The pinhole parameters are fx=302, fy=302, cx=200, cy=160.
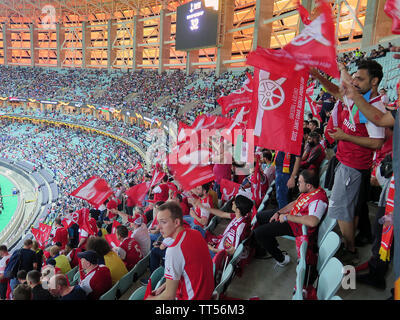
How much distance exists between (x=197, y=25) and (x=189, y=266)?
89.0 feet

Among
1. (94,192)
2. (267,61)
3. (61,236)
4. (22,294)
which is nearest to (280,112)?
(267,61)

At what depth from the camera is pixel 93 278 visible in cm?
318

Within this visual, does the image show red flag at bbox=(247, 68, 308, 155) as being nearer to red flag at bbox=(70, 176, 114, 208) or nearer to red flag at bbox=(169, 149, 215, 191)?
red flag at bbox=(169, 149, 215, 191)

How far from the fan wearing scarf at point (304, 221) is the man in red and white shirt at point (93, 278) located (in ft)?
5.64

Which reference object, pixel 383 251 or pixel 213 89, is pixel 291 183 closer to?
pixel 383 251

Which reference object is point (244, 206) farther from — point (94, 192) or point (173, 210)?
point (94, 192)

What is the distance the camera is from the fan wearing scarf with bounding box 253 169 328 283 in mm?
3023

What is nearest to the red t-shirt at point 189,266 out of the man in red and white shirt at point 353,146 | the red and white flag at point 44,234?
the man in red and white shirt at point 353,146

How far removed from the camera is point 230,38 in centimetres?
2620

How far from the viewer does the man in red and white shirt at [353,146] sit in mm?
2510

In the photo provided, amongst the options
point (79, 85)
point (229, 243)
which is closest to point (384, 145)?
point (229, 243)

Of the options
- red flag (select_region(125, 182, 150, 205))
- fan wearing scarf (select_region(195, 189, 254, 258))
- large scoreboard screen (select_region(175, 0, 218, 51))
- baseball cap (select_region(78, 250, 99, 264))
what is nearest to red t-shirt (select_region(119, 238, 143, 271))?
baseball cap (select_region(78, 250, 99, 264))

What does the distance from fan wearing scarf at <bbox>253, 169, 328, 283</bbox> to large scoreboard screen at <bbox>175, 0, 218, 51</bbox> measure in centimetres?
2440

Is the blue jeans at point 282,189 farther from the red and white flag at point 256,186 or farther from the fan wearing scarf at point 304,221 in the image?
the fan wearing scarf at point 304,221
